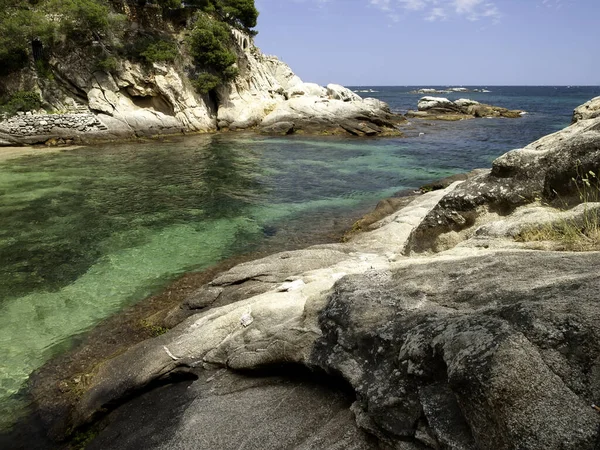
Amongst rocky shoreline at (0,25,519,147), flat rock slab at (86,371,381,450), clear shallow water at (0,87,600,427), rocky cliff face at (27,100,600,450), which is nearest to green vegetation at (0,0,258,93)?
rocky shoreline at (0,25,519,147)

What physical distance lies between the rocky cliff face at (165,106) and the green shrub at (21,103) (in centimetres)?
135

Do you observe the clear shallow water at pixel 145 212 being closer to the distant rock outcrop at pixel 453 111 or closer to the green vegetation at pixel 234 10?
the green vegetation at pixel 234 10

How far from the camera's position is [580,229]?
20.6 ft

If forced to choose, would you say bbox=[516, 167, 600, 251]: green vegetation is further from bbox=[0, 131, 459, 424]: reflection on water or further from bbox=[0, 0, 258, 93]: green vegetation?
bbox=[0, 0, 258, 93]: green vegetation

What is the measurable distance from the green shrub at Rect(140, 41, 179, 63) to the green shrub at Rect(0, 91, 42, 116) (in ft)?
40.3

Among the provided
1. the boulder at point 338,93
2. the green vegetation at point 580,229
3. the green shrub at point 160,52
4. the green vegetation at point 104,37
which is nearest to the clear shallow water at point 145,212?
the green vegetation at point 580,229

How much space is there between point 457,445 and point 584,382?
112cm

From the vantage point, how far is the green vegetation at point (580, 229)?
5871 millimetres

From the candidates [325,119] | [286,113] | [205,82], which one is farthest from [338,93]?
[205,82]

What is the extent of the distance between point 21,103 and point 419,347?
4553cm

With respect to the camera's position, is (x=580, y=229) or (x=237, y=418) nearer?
(x=237, y=418)

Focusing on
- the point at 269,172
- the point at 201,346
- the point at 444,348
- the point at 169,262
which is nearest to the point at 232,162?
the point at 269,172

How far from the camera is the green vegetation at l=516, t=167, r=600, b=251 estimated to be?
5.87 metres

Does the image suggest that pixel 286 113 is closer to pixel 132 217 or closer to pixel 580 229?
pixel 132 217
